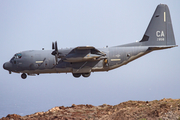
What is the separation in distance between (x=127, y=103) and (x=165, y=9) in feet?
46.3

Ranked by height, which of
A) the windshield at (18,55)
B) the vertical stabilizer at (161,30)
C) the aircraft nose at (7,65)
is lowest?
the aircraft nose at (7,65)

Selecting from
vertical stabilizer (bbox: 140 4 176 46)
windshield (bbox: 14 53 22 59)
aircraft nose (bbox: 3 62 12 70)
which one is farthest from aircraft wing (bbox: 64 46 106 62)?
aircraft nose (bbox: 3 62 12 70)

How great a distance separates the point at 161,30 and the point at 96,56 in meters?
10.0

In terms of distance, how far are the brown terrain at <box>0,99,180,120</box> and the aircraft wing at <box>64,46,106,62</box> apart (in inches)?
238

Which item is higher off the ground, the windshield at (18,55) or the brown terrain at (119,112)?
the windshield at (18,55)

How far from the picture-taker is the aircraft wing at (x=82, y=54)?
33719mm

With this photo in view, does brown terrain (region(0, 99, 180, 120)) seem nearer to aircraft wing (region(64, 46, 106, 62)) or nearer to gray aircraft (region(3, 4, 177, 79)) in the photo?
gray aircraft (region(3, 4, 177, 79))

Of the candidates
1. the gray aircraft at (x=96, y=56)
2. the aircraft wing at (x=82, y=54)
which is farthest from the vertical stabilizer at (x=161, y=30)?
the aircraft wing at (x=82, y=54)

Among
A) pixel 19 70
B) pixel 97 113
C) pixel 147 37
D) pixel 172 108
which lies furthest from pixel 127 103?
pixel 19 70

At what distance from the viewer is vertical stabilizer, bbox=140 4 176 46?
3675 cm

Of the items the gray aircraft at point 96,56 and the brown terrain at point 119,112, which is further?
the gray aircraft at point 96,56

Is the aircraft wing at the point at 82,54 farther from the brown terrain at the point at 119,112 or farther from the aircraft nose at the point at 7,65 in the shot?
the aircraft nose at the point at 7,65

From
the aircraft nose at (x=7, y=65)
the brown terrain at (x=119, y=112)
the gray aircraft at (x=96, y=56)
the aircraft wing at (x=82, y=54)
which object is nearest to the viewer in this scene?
the brown terrain at (x=119, y=112)

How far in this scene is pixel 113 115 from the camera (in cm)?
2848
